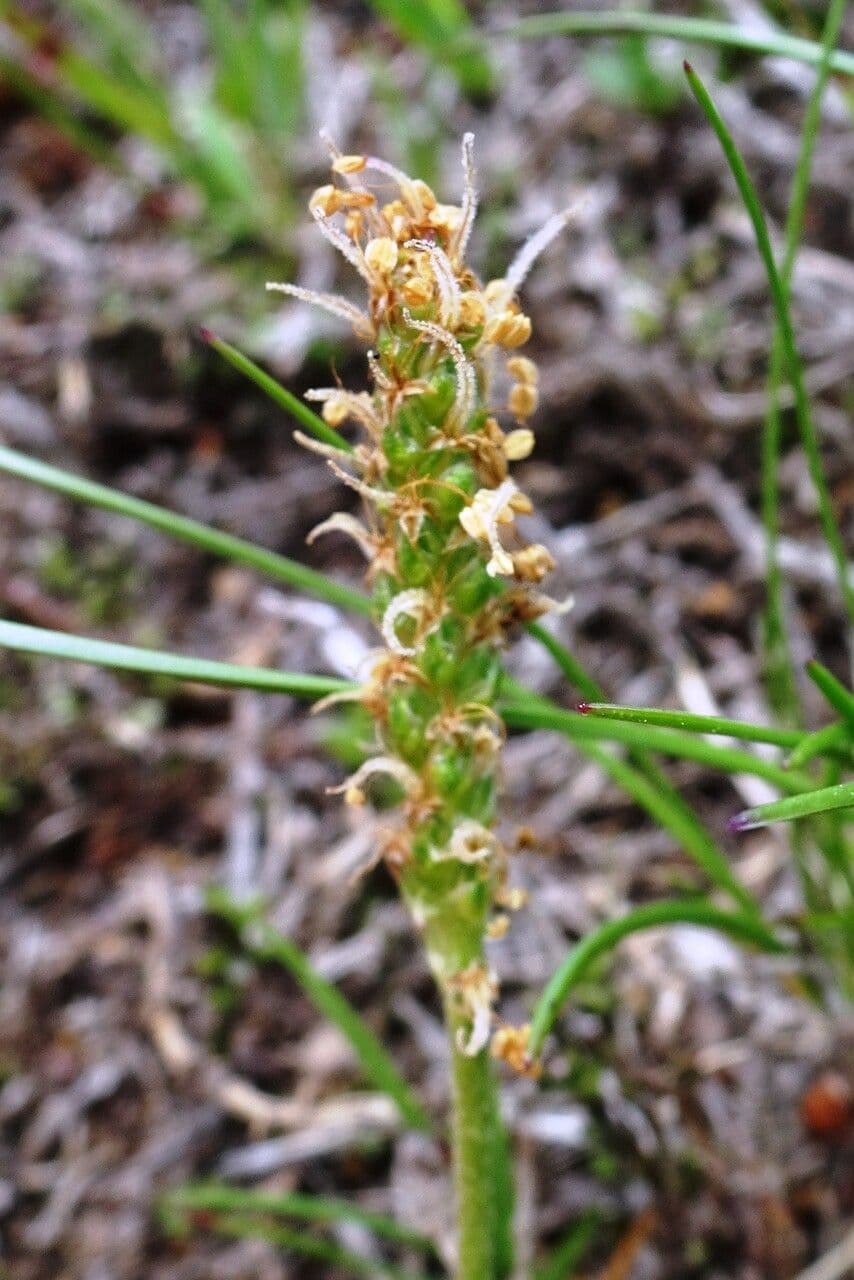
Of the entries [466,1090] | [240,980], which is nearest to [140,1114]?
[240,980]

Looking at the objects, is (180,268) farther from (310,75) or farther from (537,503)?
(537,503)

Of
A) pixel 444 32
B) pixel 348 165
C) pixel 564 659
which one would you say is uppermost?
pixel 444 32

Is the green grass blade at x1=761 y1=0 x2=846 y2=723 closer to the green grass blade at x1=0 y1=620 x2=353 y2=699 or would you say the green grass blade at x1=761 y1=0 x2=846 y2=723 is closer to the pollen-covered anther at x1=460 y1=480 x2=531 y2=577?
the pollen-covered anther at x1=460 y1=480 x2=531 y2=577

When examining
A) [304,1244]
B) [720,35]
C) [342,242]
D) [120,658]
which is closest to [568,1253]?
[304,1244]

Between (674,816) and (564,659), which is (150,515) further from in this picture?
(674,816)

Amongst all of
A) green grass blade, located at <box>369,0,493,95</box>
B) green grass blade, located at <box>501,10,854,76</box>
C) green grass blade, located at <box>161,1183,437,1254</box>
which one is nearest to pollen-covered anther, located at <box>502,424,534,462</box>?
green grass blade, located at <box>501,10,854,76</box>

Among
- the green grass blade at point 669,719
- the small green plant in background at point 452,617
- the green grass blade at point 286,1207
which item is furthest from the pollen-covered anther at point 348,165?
the green grass blade at point 286,1207
